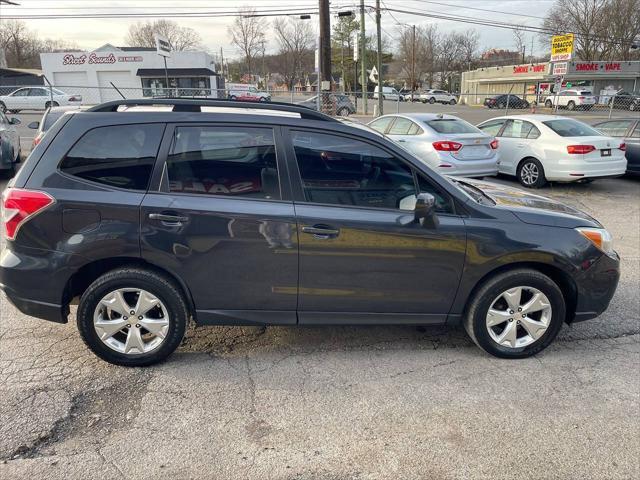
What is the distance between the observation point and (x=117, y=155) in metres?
3.13

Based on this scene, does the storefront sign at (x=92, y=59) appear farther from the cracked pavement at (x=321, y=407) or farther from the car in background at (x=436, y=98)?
the cracked pavement at (x=321, y=407)

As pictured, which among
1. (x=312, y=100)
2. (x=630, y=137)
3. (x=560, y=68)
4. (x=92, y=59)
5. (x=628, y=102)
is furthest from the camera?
(x=92, y=59)

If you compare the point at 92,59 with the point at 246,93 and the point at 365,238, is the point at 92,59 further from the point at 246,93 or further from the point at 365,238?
the point at 365,238

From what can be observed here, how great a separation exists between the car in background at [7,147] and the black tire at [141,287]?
8106 millimetres

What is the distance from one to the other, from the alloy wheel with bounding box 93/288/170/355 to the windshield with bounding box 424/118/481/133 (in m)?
7.20

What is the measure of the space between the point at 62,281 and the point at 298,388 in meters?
1.71

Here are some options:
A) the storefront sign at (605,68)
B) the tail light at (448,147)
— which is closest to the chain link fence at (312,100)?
the tail light at (448,147)

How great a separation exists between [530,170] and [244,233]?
27.7 feet

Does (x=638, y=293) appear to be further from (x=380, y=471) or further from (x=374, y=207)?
(x=380, y=471)

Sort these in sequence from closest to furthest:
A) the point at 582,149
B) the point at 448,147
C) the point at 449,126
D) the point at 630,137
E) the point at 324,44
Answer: the point at 448,147, the point at 582,149, the point at 449,126, the point at 630,137, the point at 324,44

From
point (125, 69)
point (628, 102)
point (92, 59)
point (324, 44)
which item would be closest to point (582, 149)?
point (324, 44)

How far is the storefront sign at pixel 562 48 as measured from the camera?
1861 cm

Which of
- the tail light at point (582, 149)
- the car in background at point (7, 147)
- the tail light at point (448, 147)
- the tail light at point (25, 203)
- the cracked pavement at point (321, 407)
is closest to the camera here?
the cracked pavement at point (321, 407)

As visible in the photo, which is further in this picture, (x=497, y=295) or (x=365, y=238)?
(x=497, y=295)
